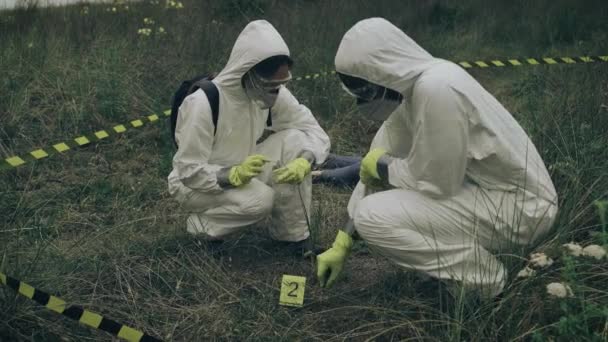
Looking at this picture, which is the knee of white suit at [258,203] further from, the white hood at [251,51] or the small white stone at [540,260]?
the small white stone at [540,260]

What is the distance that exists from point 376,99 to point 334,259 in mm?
760

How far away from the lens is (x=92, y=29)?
705cm

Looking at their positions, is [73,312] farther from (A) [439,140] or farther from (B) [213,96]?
(A) [439,140]

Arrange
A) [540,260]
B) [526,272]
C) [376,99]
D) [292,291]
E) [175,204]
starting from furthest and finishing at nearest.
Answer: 1. [175,204]
2. [292,291]
3. [376,99]
4. [526,272]
5. [540,260]

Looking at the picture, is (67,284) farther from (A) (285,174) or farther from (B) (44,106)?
(B) (44,106)

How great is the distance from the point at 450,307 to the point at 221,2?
5.60 meters

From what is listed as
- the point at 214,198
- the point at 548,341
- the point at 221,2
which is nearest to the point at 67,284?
the point at 214,198

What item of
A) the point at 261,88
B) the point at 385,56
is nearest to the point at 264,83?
the point at 261,88

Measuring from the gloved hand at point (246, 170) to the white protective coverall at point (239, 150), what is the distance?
0.25 ft

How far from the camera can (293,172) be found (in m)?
3.99

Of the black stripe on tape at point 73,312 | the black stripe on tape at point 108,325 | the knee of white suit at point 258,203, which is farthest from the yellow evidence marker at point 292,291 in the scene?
the black stripe on tape at point 73,312

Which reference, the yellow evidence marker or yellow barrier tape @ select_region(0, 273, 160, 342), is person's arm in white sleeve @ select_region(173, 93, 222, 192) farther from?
yellow barrier tape @ select_region(0, 273, 160, 342)

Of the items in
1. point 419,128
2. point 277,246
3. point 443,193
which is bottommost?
point 277,246

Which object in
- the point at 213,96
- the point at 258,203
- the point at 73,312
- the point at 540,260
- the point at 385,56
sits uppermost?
the point at 385,56
